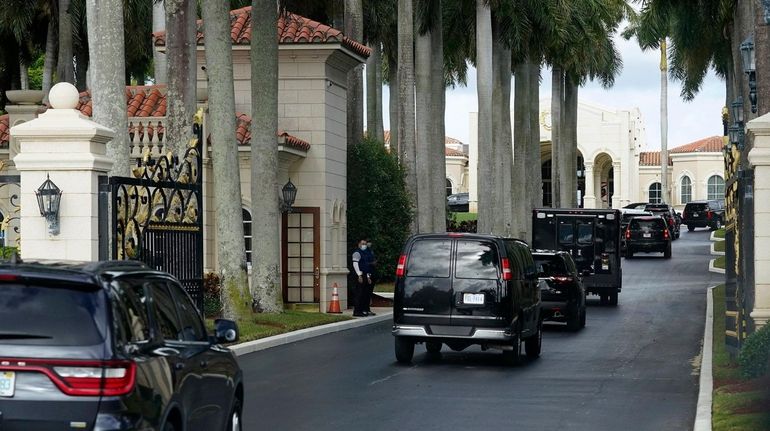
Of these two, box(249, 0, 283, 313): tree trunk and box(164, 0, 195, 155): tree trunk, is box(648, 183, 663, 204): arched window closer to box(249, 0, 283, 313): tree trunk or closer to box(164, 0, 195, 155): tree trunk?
box(249, 0, 283, 313): tree trunk

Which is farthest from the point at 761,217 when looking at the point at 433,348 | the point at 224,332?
the point at 224,332

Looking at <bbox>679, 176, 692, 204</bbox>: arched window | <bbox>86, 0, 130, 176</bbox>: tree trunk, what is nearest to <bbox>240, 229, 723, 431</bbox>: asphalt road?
<bbox>86, 0, 130, 176</bbox>: tree trunk

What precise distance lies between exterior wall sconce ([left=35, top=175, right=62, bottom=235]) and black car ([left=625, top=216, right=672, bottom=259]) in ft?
150

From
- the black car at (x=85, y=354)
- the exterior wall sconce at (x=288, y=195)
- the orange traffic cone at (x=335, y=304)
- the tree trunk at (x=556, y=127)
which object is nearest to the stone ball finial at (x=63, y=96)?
the black car at (x=85, y=354)

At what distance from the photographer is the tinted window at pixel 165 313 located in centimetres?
934

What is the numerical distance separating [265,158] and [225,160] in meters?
2.90

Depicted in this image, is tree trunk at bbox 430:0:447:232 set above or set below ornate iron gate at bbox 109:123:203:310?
above

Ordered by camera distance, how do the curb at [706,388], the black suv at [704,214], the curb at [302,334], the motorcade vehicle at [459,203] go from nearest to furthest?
1. the curb at [706,388]
2. the curb at [302,334]
3. the black suv at [704,214]
4. the motorcade vehicle at [459,203]

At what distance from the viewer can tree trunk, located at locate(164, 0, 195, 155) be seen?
85.5 ft

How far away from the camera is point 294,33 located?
3569 centimetres

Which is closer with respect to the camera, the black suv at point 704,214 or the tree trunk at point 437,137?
the tree trunk at point 437,137

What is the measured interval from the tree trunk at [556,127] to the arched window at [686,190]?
155 ft

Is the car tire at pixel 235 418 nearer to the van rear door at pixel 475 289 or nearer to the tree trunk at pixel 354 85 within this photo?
the van rear door at pixel 475 289

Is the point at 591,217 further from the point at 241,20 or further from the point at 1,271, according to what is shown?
the point at 1,271
